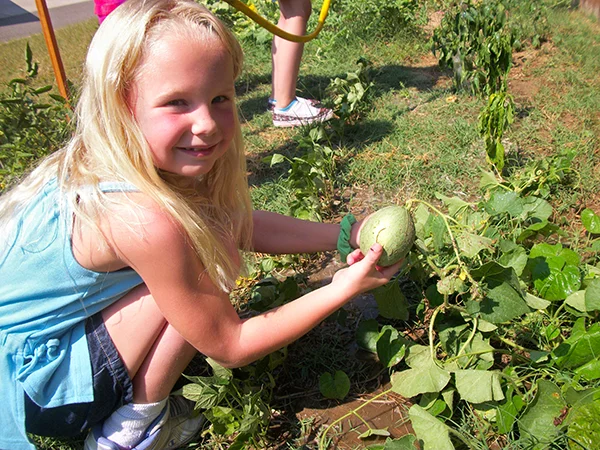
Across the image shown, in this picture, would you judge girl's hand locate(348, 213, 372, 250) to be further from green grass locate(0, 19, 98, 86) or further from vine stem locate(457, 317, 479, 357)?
green grass locate(0, 19, 98, 86)

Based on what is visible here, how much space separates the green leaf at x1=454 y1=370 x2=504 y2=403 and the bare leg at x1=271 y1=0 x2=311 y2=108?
229cm

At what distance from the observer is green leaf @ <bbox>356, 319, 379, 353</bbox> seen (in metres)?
1.84

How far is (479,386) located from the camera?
1.52 metres

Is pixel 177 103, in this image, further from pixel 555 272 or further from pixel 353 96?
pixel 353 96

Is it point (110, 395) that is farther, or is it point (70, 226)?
point (110, 395)

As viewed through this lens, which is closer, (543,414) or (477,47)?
(543,414)

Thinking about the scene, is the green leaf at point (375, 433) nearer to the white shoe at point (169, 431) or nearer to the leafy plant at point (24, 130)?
the white shoe at point (169, 431)

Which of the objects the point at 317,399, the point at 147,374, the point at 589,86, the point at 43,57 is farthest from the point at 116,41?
the point at 43,57

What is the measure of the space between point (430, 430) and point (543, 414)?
12.0 inches

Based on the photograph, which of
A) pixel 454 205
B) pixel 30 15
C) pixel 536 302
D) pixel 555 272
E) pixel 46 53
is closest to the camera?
pixel 536 302

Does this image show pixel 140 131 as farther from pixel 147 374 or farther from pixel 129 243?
pixel 147 374

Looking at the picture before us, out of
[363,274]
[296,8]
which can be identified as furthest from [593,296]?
[296,8]

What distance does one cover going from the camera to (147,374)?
161 cm

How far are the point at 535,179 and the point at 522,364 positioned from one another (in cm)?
93
